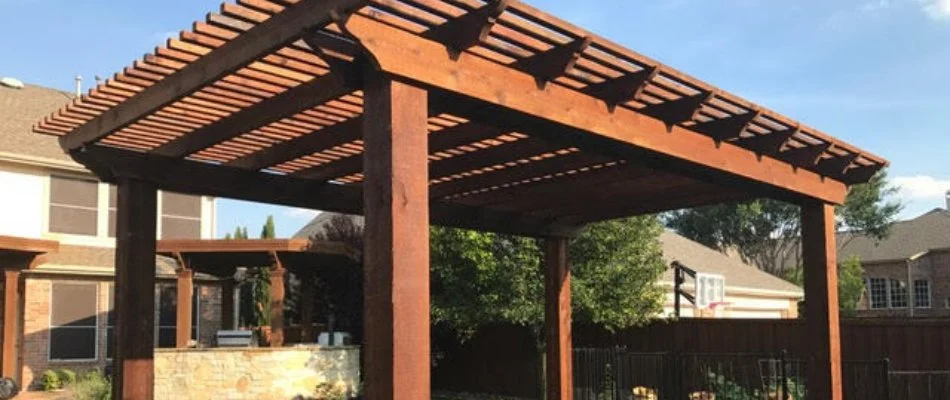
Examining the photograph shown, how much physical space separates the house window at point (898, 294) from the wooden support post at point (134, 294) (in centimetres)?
4087

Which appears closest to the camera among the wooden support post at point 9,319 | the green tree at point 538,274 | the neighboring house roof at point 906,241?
the wooden support post at point 9,319

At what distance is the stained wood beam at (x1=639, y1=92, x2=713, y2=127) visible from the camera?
5629mm

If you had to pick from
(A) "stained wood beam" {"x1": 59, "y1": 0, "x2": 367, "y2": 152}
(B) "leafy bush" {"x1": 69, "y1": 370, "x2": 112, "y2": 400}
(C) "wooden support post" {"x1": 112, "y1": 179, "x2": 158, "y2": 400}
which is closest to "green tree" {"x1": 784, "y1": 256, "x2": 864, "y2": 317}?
(B) "leafy bush" {"x1": 69, "y1": 370, "x2": 112, "y2": 400}

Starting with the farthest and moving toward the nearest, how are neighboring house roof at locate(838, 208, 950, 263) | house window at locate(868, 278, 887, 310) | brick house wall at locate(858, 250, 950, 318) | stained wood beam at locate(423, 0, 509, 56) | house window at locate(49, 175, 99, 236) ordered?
house window at locate(868, 278, 887, 310), neighboring house roof at locate(838, 208, 950, 263), brick house wall at locate(858, 250, 950, 318), house window at locate(49, 175, 99, 236), stained wood beam at locate(423, 0, 509, 56)

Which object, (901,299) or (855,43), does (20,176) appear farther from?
(901,299)

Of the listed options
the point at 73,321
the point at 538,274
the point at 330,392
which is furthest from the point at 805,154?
the point at 73,321

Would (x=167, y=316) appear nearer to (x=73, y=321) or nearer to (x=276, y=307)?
(x=73, y=321)

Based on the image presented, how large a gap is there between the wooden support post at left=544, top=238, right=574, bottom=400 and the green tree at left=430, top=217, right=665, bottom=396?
519 cm

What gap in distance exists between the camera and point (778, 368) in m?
13.4

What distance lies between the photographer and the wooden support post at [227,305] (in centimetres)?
1898

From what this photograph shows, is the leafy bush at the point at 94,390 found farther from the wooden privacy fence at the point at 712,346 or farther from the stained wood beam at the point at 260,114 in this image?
the stained wood beam at the point at 260,114

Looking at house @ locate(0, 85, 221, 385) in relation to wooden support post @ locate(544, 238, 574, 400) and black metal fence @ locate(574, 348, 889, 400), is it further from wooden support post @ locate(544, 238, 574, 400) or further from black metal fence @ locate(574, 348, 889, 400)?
wooden support post @ locate(544, 238, 574, 400)

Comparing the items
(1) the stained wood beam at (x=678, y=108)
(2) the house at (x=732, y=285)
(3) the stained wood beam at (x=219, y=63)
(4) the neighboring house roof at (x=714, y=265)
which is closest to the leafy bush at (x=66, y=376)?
(2) the house at (x=732, y=285)

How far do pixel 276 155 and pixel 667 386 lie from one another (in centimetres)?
749
